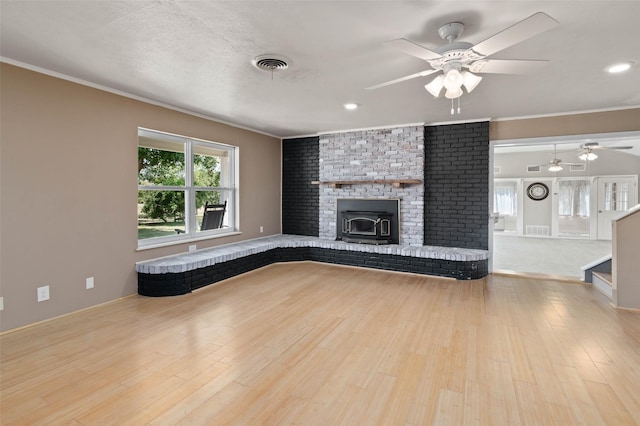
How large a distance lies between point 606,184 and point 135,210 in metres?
11.9

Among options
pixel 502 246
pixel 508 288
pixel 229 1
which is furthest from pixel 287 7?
pixel 502 246

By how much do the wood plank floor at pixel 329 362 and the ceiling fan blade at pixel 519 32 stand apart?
2189 millimetres

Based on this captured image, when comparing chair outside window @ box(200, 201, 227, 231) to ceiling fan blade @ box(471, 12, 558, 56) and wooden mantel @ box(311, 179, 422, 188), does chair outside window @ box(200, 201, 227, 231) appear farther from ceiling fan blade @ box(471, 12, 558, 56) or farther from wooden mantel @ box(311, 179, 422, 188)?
ceiling fan blade @ box(471, 12, 558, 56)

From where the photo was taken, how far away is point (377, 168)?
5.83 m

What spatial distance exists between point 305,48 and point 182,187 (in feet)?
9.88

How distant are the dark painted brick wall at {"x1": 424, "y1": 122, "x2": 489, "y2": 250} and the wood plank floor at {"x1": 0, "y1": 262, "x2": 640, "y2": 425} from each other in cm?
154

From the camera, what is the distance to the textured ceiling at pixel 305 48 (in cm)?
208

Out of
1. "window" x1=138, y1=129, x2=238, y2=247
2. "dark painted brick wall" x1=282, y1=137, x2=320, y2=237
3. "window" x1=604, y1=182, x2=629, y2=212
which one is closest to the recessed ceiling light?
"dark painted brick wall" x1=282, y1=137, x2=320, y2=237

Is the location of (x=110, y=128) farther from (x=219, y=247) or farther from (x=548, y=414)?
(x=548, y=414)

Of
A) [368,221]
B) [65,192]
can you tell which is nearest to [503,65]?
[368,221]

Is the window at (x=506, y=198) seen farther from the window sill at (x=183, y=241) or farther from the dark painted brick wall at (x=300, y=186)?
the window sill at (x=183, y=241)

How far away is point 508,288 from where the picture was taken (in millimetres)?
4391

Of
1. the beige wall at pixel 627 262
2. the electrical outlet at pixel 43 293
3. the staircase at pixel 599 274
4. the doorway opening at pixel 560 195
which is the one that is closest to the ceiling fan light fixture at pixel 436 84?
the beige wall at pixel 627 262

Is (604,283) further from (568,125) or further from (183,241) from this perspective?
(183,241)
